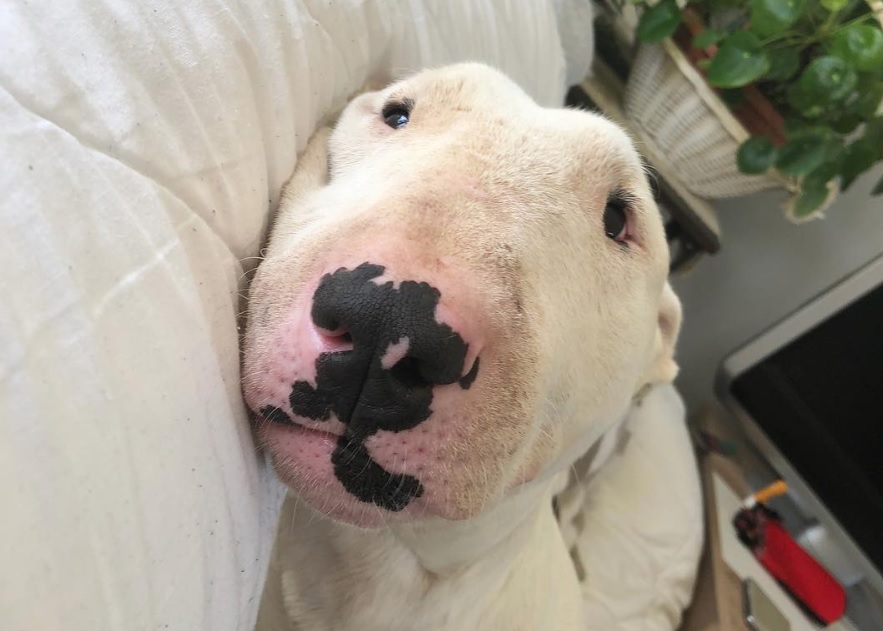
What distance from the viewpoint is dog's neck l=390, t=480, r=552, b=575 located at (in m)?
0.71

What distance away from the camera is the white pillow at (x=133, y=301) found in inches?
13.3

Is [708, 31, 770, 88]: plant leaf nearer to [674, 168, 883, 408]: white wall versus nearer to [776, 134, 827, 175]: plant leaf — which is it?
[776, 134, 827, 175]: plant leaf

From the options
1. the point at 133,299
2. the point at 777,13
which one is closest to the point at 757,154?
the point at 777,13

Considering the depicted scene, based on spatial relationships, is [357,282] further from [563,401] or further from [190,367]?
[563,401]

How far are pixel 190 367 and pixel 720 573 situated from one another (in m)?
1.67

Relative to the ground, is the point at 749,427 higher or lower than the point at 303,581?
lower

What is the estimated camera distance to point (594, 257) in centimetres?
69

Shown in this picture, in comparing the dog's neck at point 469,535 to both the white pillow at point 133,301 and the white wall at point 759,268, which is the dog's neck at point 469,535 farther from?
the white wall at point 759,268

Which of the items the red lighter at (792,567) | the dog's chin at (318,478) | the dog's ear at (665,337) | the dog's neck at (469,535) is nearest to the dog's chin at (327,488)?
the dog's chin at (318,478)

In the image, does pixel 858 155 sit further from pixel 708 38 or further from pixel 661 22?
pixel 661 22

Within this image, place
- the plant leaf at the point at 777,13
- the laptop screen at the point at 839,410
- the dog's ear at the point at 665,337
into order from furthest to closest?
the laptop screen at the point at 839,410 → the plant leaf at the point at 777,13 → the dog's ear at the point at 665,337

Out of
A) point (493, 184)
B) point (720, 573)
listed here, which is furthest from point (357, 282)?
point (720, 573)

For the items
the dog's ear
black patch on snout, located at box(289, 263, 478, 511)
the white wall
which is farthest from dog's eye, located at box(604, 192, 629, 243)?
the white wall

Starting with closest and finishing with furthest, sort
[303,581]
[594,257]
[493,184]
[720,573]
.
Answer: [493,184] → [594,257] → [303,581] → [720,573]
